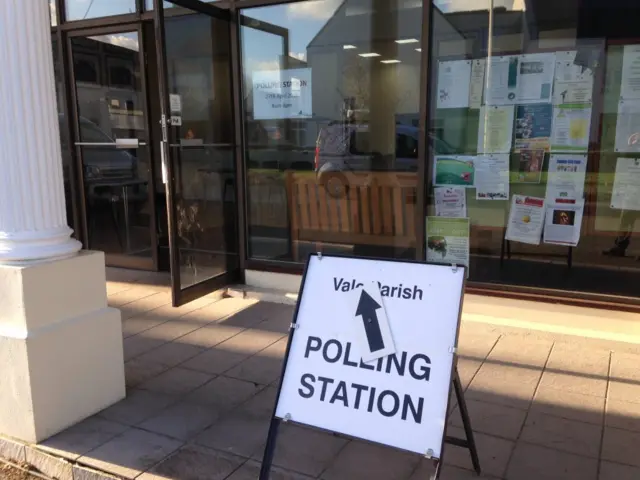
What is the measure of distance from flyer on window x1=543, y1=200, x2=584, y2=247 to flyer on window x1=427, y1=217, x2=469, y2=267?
656 millimetres

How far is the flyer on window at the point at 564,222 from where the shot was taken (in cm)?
462

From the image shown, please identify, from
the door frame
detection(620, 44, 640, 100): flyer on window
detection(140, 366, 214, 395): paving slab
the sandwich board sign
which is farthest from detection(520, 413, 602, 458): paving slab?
the door frame

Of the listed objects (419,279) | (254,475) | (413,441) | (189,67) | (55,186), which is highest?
(189,67)

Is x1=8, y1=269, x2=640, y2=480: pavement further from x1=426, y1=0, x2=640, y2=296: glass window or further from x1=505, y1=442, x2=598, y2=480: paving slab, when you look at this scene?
x1=426, y1=0, x2=640, y2=296: glass window

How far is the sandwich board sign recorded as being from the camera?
7.29ft

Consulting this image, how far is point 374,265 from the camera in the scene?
2479 mm

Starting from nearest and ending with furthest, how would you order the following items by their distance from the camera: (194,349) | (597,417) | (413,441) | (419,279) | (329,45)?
(413,441) → (419,279) → (597,417) → (194,349) → (329,45)

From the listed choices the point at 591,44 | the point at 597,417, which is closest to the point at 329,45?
the point at 591,44

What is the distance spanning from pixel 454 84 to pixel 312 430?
9.90ft

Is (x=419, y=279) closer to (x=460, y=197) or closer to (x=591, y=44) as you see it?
(x=460, y=197)

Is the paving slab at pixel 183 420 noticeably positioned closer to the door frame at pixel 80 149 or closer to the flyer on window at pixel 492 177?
the flyer on window at pixel 492 177

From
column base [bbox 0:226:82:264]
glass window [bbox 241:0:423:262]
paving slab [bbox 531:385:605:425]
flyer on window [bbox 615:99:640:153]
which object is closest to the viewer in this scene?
column base [bbox 0:226:82:264]

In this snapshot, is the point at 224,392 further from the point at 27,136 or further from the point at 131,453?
the point at 27,136

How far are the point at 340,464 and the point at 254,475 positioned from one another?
40 centimetres
